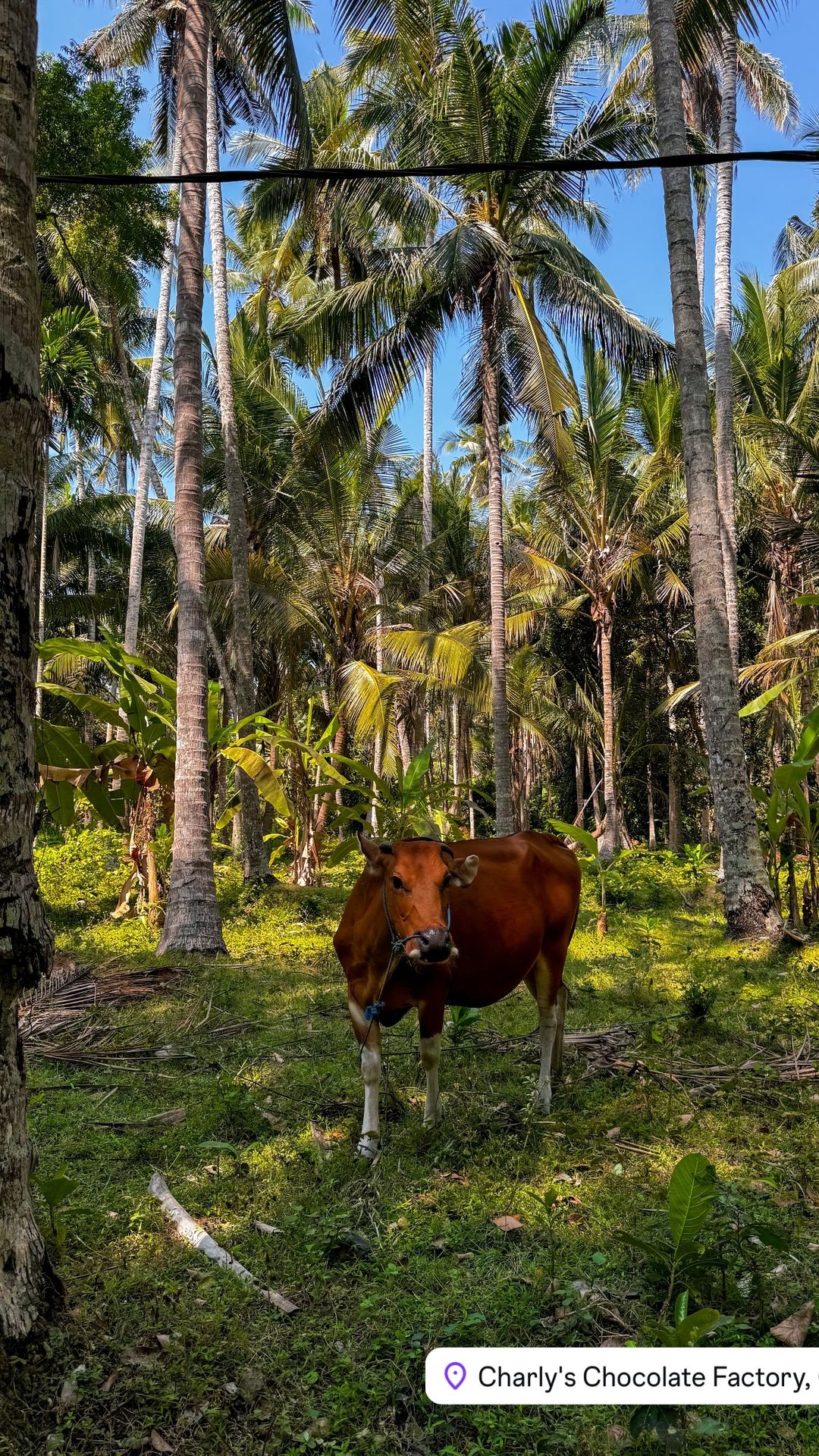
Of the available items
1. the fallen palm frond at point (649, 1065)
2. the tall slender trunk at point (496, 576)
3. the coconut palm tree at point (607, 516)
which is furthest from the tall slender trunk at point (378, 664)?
the fallen palm frond at point (649, 1065)

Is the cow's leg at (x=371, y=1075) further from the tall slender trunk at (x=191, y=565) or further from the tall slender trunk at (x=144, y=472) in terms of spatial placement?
the tall slender trunk at (x=144, y=472)

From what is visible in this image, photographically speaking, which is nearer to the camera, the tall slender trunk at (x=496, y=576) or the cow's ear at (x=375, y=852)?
the cow's ear at (x=375, y=852)

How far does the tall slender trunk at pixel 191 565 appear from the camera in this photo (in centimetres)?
946

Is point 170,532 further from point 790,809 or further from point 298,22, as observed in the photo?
point 790,809

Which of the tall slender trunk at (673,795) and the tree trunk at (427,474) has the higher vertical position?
the tree trunk at (427,474)

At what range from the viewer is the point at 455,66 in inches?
526

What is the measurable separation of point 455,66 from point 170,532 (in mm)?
16583

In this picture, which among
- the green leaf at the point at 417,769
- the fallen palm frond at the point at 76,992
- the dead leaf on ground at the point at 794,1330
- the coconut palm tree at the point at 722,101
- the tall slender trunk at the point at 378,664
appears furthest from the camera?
the tall slender trunk at the point at 378,664

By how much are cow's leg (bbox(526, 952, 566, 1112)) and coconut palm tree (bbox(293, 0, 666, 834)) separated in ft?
26.1

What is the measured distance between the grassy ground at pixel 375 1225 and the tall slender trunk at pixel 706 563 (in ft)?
7.05

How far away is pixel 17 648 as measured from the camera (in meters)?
2.91

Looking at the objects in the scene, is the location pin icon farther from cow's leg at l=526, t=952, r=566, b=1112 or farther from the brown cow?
cow's leg at l=526, t=952, r=566, b=1112

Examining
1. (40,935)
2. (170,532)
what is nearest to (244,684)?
(40,935)

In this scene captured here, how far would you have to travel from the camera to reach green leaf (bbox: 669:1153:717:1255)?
121 inches
